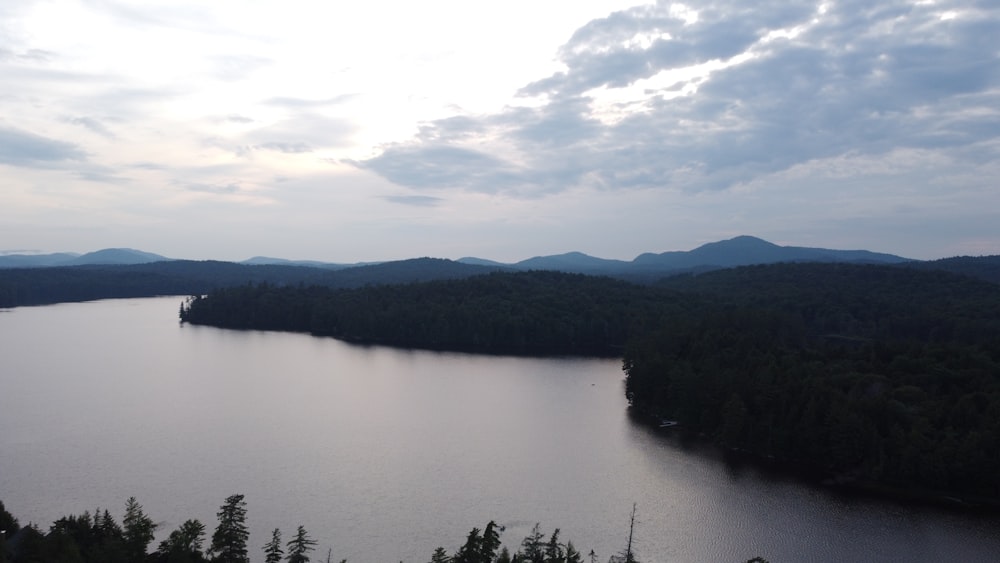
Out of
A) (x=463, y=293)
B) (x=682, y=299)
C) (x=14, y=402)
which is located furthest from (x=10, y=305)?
(x=682, y=299)

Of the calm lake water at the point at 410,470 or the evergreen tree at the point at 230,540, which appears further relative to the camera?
the calm lake water at the point at 410,470

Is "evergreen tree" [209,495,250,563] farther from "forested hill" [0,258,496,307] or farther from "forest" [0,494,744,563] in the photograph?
"forested hill" [0,258,496,307]

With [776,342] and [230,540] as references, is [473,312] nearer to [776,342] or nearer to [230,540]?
[776,342]

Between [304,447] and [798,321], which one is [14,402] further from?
[798,321]

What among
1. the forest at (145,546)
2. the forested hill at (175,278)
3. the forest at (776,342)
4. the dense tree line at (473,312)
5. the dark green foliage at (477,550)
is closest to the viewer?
the forest at (145,546)

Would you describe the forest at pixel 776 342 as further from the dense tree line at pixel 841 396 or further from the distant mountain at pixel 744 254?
the distant mountain at pixel 744 254

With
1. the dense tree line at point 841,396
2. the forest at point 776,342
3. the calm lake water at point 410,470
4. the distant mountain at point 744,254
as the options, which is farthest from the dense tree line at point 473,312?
the distant mountain at point 744,254
